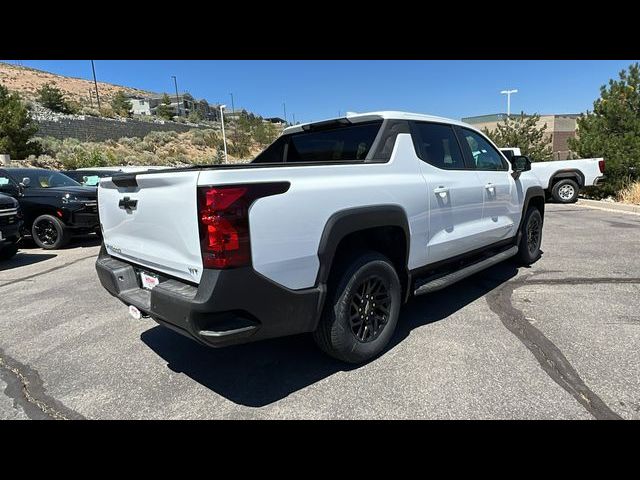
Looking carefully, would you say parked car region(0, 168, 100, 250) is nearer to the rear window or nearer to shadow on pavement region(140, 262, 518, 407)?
the rear window

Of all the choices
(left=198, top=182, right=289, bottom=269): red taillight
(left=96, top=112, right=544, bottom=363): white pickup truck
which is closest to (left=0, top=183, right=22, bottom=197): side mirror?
(left=96, top=112, right=544, bottom=363): white pickup truck

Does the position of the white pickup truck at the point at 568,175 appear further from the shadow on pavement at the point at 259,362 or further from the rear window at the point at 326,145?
the shadow on pavement at the point at 259,362

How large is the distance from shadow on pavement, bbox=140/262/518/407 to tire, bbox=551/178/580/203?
10759mm

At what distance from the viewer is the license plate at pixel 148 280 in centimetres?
273

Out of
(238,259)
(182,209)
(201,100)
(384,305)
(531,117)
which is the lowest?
(384,305)

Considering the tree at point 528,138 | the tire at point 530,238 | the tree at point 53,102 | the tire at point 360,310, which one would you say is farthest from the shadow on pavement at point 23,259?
the tree at point 53,102

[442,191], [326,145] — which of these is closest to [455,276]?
[442,191]

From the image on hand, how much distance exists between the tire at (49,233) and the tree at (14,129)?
69.4ft

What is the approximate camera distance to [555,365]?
2.95m

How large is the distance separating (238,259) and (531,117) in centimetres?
1876

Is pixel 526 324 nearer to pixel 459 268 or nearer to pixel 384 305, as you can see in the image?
pixel 459 268

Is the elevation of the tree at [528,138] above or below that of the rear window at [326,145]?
above

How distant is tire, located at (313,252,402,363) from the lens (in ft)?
9.16

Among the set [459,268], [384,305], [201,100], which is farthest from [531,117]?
[201,100]
